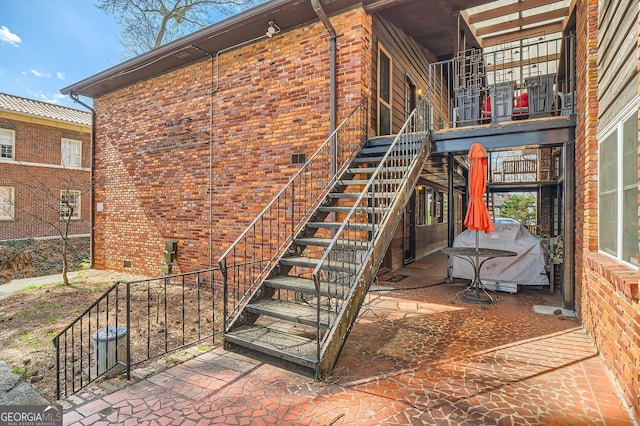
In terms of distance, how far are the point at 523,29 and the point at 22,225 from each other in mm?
18529

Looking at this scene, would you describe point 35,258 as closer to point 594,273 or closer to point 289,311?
point 289,311

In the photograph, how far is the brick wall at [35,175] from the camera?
13477mm

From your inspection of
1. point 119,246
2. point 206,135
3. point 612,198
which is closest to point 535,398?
point 612,198

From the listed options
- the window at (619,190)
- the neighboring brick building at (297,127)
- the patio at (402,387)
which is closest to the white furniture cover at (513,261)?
the neighboring brick building at (297,127)

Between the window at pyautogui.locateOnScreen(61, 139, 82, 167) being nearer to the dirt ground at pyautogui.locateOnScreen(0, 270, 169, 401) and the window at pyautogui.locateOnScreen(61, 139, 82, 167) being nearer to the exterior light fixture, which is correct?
the dirt ground at pyautogui.locateOnScreen(0, 270, 169, 401)

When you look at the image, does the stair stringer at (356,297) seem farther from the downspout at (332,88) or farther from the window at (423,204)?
the window at (423,204)

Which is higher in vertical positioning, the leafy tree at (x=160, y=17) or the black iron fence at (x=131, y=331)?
the leafy tree at (x=160, y=17)

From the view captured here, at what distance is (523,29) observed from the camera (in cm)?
733

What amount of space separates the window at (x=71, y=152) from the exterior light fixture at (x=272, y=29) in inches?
556

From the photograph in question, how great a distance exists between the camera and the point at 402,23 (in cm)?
750

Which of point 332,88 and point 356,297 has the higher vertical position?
point 332,88

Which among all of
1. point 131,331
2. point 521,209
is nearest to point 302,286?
point 131,331

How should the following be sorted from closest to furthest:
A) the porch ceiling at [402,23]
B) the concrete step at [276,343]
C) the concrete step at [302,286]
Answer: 1. the concrete step at [276,343]
2. the concrete step at [302,286]
3. the porch ceiling at [402,23]

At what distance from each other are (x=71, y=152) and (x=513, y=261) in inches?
725
